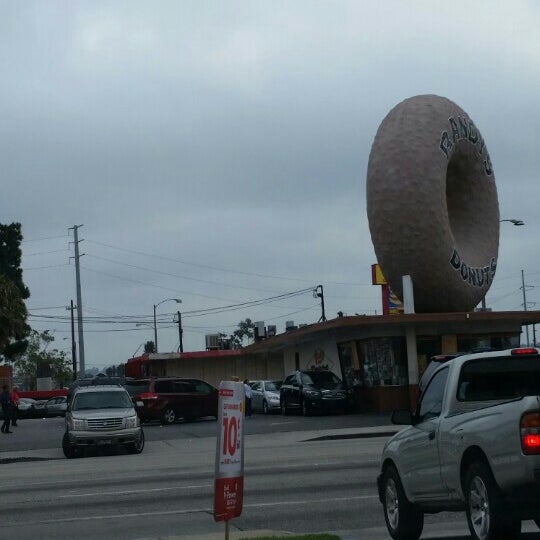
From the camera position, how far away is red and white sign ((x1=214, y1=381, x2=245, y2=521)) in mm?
9000

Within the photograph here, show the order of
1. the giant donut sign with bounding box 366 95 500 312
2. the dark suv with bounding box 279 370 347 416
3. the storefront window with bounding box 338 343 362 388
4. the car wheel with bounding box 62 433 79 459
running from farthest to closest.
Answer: the storefront window with bounding box 338 343 362 388, the dark suv with bounding box 279 370 347 416, the giant donut sign with bounding box 366 95 500 312, the car wheel with bounding box 62 433 79 459

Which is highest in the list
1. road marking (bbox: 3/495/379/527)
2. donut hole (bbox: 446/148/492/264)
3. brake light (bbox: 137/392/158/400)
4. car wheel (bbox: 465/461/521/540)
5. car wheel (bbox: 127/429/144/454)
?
donut hole (bbox: 446/148/492/264)

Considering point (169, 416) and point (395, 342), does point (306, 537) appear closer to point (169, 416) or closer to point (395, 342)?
point (395, 342)

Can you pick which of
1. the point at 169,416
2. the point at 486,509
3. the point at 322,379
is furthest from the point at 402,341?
the point at 486,509

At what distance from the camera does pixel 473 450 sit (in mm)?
9125

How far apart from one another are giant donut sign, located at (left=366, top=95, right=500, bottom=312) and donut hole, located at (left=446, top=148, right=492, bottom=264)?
0.29 ft

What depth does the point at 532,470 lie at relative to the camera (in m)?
8.30

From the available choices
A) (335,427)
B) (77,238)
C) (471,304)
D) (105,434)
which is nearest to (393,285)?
(471,304)

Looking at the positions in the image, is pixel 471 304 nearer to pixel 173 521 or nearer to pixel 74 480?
pixel 74 480

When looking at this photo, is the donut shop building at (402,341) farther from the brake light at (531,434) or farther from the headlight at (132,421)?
the brake light at (531,434)

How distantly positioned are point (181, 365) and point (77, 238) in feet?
46.0

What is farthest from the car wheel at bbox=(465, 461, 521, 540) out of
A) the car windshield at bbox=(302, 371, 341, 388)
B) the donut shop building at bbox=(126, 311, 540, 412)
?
the car windshield at bbox=(302, 371, 341, 388)

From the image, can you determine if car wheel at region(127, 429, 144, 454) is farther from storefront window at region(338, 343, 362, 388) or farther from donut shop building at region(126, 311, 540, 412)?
storefront window at region(338, 343, 362, 388)

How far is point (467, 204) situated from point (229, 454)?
102 feet
